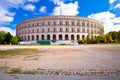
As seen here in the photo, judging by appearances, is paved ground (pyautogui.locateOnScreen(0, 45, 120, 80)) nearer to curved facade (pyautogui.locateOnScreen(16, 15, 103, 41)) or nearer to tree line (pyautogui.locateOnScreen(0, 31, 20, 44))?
tree line (pyautogui.locateOnScreen(0, 31, 20, 44))

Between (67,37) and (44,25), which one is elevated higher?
(44,25)

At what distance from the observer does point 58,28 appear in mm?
73938

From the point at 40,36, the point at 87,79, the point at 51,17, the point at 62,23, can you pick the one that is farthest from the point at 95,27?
the point at 87,79

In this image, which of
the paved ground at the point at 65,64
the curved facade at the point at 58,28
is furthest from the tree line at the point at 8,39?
the paved ground at the point at 65,64

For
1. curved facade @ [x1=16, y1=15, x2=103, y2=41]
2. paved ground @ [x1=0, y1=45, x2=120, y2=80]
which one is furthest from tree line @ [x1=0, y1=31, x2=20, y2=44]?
paved ground @ [x1=0, y1=45, x2=120, y2=80]

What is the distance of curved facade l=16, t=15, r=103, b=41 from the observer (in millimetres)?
73875

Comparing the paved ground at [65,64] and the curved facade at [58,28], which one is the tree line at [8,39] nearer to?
the curved facade at [58,28]

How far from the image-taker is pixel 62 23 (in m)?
74.2

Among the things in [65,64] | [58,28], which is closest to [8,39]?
[58,28]

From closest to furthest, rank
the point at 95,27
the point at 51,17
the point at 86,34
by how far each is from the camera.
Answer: the point at 51,17
the point at 86,34
the point at 95,27

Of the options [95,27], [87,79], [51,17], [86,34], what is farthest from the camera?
[95,27]

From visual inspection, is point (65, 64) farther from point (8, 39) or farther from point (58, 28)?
point (8, 39)

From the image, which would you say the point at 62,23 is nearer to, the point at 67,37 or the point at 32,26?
the point at 67,37

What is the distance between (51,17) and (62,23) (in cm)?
753
